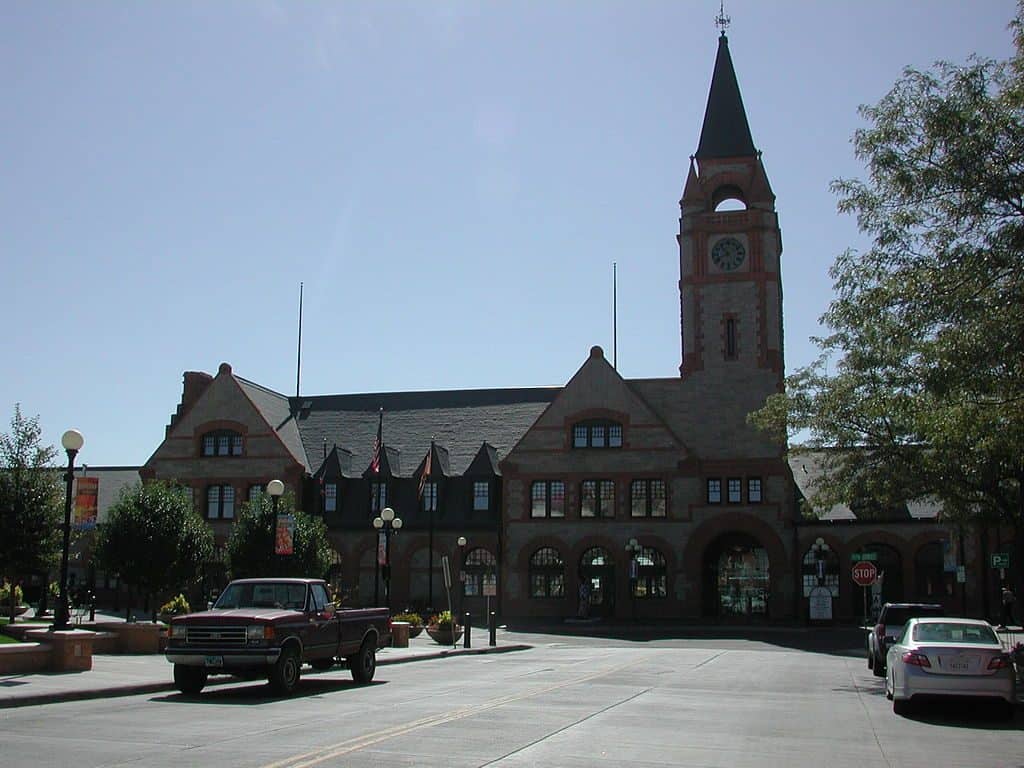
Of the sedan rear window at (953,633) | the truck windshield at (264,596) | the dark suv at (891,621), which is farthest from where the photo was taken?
the dark suv at (891,621)

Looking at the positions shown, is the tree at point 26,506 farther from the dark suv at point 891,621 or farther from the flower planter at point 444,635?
the dark suv at point 891,621

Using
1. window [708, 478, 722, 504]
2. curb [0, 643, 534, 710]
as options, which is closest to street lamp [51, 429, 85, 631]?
curb [0, 643, 534, 710]

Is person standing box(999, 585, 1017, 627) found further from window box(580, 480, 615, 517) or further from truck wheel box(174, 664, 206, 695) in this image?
truck wheel box(174, 664, 206, 695)

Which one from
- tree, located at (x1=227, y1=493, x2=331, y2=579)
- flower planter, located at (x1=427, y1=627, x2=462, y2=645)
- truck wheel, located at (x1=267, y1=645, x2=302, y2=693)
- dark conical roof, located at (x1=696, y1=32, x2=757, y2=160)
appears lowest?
flower planter, located at (x1=427, y1=627, x2=462, y2=645)

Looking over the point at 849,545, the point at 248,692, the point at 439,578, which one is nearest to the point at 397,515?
the point at 439,578

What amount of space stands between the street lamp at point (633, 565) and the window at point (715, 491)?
4287 millimetres

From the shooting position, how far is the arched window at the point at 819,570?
53062mm

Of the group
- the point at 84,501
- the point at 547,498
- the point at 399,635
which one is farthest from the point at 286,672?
the point at 547,498

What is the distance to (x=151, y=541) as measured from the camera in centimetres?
3941

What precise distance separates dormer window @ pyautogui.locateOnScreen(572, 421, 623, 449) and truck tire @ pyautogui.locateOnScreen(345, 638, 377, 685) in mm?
36130

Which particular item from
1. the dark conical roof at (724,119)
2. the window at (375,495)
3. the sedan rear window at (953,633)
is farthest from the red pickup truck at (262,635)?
the dark conical roof at (724,119)

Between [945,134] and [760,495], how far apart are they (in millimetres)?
38813

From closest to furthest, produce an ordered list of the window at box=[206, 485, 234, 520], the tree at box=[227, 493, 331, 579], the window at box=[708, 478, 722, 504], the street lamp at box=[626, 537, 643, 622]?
1. the tree at box=[227, 493, 331, 579]
2. the street lamp at box=[626, 537, 643, 622]
3. the window at box=[708, 478, 722, 504]
4. the window at box=[206, 485, 234, 520]

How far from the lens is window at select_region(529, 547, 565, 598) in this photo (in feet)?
186
